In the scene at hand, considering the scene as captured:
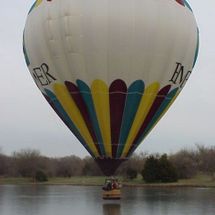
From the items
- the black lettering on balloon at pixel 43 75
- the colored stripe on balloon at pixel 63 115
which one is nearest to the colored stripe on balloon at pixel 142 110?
the colored stripe on balloon at pixel 63 115

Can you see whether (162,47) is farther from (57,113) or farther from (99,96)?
(57,113)

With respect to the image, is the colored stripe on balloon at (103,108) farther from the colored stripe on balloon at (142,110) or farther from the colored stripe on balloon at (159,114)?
the colored stripe on balloon at (159,114)

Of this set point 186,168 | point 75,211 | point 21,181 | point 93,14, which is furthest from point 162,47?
point 21,181

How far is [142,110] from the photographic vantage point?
10266mm

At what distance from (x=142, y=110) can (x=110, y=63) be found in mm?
1197

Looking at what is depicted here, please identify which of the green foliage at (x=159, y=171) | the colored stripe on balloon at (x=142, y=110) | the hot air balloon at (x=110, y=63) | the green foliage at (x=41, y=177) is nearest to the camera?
the hot air balloon at (x=110, y=63)

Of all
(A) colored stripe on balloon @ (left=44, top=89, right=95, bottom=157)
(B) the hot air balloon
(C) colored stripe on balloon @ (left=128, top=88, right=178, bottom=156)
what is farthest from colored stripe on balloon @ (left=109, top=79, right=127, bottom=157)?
(A) colored stripe on balloon @ (left=44, top=89, right=95, bottom=157)

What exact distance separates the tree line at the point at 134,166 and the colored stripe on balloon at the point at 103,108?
13.2 meters

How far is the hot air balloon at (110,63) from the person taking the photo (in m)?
9.72

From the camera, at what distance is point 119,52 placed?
32.0 feet

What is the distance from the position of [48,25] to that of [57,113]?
1944mm

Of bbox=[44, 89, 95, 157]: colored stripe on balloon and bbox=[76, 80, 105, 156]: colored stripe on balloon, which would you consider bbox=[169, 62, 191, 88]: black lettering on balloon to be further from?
bbox=[44, 89, 95, 157]: colored stripe on balloon

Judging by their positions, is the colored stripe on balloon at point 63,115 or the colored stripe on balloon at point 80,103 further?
the colored stripe on balloon at point 63,115

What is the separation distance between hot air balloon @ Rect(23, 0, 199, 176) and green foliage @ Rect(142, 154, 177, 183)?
64.3ft
